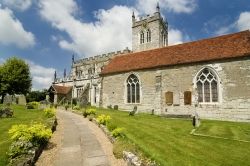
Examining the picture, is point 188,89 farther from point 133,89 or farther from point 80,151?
point 80,151

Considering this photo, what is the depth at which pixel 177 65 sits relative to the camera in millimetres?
27000

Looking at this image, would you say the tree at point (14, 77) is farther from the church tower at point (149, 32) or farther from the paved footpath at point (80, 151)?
the paved footpath at point (80, 151)

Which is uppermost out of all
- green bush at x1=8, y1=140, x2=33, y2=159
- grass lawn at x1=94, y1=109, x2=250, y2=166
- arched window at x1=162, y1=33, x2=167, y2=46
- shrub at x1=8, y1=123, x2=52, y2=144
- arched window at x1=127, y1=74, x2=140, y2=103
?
arched window at x1=162, y1=33, x2=167, y2=46

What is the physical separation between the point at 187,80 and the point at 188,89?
1.05 metres

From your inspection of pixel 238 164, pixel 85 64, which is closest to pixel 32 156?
pixel 238 164

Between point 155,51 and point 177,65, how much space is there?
254 inches

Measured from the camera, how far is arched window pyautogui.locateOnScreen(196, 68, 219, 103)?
80.0 feet

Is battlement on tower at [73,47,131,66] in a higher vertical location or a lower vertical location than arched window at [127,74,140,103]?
higher

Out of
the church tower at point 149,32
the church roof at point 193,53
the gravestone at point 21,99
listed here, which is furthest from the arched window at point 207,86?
the gravestone at point 21,99

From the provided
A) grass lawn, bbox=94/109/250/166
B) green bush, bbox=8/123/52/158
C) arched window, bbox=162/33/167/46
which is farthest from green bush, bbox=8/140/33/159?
arched window, bbox=162/33/167/46

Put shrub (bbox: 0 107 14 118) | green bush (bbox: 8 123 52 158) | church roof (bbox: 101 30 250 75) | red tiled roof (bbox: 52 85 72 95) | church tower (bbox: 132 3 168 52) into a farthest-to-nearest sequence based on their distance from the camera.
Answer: church tower (bbox: 132 3 168 52), red tiled roof (bbox: 52 85 72 95), church roof (bbox: 101 30 250 75), shrub (bbox: 0 107 14 118), green bush (bbox: 8 123 52 158)

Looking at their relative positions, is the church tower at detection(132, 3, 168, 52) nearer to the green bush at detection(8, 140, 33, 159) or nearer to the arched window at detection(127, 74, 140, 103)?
the arched window at detection(127, 74, 140, 103)

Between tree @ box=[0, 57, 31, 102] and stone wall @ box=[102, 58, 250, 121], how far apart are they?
21.6 m

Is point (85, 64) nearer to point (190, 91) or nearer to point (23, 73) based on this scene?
point (23, 73)
